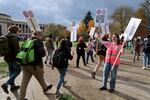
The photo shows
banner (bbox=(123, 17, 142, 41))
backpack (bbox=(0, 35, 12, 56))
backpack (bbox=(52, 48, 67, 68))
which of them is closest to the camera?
backpack (bbox=(52, 48, 67, 68))

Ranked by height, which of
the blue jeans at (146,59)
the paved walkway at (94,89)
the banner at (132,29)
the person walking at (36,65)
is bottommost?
the paved walkway at (94,89)

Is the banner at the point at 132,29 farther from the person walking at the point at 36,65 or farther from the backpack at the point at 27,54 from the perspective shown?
the backpack at the point at 27,54

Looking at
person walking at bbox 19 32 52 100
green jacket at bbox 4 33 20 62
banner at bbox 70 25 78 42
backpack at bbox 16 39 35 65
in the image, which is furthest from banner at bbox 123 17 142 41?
banner at bbox 70 25 78 42

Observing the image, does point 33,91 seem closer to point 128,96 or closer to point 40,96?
point 40,96

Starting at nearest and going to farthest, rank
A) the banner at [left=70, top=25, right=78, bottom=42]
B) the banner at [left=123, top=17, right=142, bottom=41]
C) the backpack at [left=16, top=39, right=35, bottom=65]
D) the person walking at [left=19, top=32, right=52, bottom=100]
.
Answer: the backpack at [left=16, top=39, right=35, bottom=65] < the person walking at [left=19, top=32, right=52, bottom=100] < the banner at [left=123, top=17, right=142, bottom=41] < the banner at [left=70, top=25, right=78, bottom=42]

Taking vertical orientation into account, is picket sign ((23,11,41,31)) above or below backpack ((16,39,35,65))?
above

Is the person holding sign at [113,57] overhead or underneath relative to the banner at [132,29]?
underneath

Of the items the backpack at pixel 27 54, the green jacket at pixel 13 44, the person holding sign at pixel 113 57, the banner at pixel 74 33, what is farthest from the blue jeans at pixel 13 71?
the banner at pixel 74 33

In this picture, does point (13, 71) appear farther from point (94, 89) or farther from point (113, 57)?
point (113, 57)

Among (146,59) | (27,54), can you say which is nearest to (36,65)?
(27,54)

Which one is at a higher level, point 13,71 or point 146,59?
point 13,71

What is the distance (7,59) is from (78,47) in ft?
27.2

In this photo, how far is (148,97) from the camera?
10312mm

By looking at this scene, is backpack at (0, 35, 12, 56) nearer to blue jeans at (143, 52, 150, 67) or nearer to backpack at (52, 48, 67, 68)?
backpack at (52, 48, 67, 68)
